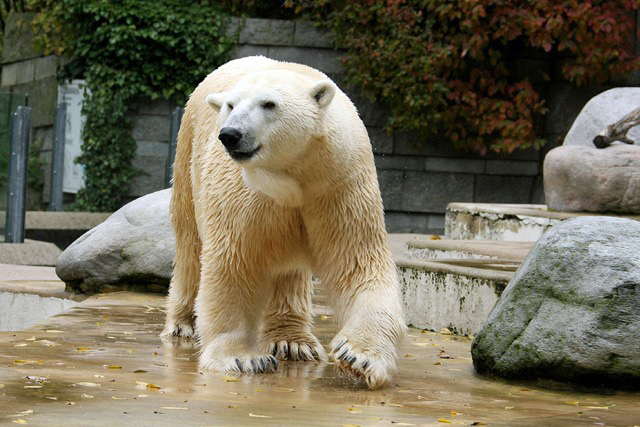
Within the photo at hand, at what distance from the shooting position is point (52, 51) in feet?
47.0

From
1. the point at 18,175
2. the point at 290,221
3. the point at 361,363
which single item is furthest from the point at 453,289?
the point at 18,175

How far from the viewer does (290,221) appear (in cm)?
470

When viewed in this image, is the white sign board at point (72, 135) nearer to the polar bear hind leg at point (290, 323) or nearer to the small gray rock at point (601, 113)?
the small gray rock at point (601, 113)

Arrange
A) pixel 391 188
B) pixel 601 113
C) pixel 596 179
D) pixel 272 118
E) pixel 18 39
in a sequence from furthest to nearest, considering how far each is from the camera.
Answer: pixel 18 39 → pixel 391 188 → pixel 601 113 → pixel 596 179 → pixel 272 118

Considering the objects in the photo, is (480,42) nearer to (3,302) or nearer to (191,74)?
(191,74)

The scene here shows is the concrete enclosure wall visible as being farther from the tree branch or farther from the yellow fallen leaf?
the yellow fallen leaf

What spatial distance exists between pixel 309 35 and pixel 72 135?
10.7 ft

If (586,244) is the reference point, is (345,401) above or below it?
below

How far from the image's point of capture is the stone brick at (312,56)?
13.3 metres

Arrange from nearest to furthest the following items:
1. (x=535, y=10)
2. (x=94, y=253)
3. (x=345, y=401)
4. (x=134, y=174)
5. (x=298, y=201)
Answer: (x=345, y=401), (x=298, y=201), (x=94, y=253), (x=535, y=10), (x=134, y=174)

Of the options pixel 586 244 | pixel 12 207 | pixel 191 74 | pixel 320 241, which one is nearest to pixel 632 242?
pixel 586 244

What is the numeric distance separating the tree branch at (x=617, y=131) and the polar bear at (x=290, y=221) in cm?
537

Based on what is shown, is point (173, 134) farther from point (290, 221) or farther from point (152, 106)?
point (290, 221)

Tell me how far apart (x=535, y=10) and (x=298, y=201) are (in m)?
8.81
